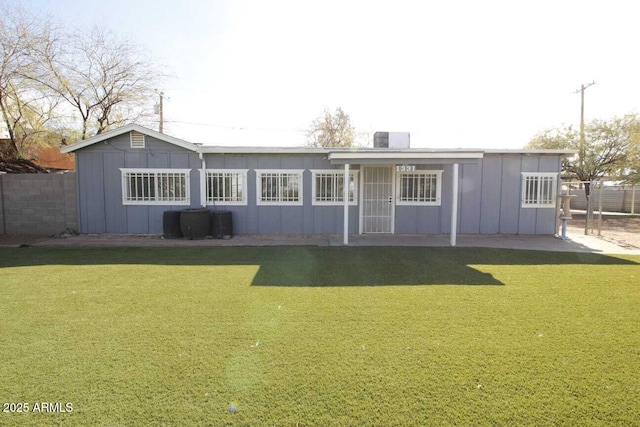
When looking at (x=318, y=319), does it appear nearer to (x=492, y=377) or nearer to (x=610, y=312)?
(x=492, y=377)

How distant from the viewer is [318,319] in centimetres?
372

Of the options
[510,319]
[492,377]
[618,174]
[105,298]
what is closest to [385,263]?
[510,319]

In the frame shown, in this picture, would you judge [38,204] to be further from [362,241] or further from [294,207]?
[362,241]

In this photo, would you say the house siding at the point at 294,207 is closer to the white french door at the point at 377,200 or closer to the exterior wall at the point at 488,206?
the exterior wall at the point at 488,206

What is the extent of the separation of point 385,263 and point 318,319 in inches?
119

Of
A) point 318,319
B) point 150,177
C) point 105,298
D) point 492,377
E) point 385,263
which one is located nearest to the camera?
point 492,377

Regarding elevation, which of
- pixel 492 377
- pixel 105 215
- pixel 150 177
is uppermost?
pixel 150 177

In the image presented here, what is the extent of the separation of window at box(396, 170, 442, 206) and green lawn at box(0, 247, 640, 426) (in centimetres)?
462

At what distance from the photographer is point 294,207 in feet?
33.0

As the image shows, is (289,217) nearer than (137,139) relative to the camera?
No

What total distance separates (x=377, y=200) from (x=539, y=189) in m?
4.66

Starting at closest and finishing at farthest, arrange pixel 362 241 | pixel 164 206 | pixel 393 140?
pixel 362 241 < pixel 164 206 < pixel 393 140

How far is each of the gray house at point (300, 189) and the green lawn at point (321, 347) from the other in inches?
170

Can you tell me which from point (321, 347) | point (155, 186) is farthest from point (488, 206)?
point (155, 186)
